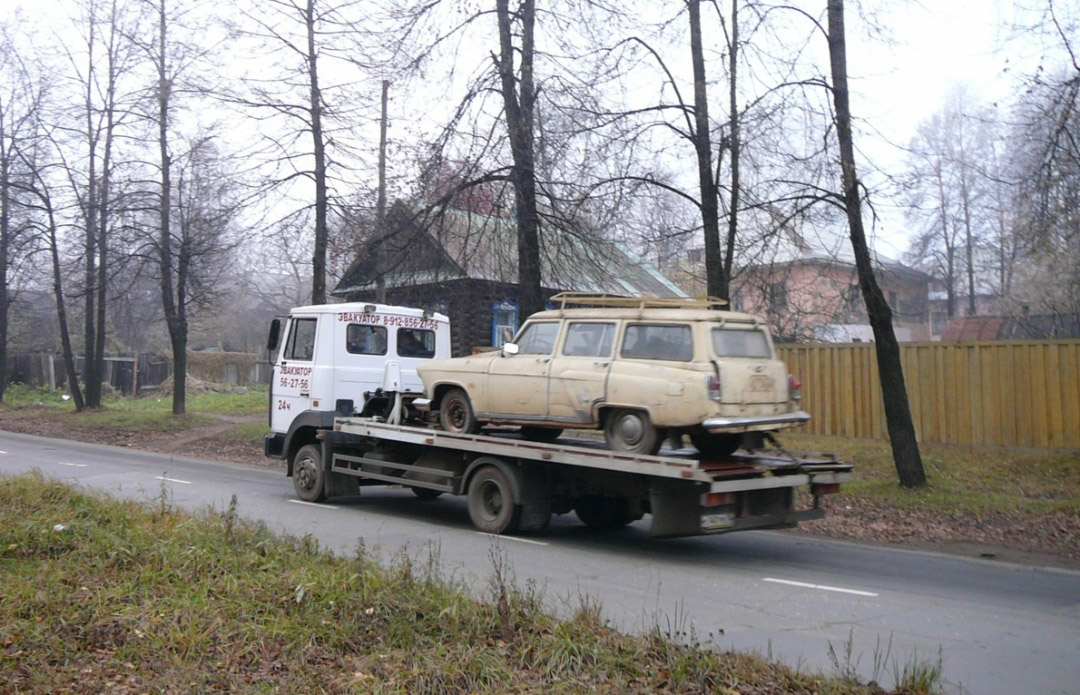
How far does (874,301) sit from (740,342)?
4.38 meters

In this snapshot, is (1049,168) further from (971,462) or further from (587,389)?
(587,389)

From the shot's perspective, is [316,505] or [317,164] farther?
[317,164]

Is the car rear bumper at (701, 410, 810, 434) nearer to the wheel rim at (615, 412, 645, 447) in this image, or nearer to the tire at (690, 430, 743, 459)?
the tire at (690, 430, 743, 459)

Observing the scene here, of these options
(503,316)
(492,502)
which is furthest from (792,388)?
(503,316)

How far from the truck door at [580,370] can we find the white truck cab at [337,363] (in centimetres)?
322

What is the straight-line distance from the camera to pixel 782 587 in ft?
28.0

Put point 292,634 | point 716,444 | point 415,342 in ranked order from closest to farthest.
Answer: point 292,634, point 716,444, point 415,342

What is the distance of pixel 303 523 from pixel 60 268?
23.8 m

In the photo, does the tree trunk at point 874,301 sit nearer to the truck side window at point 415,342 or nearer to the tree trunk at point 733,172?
the tree trunk at point 733,172

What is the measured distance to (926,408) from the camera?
1706 cm

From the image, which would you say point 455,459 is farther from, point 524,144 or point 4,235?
point 4,235

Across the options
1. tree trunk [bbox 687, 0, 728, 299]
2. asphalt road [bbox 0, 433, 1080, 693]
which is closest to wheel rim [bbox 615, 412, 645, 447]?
asphalt road [bbox 0, 433, 1080, 693]

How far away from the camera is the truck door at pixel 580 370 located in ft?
33.6

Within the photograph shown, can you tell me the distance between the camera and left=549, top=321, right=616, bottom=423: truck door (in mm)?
10234
